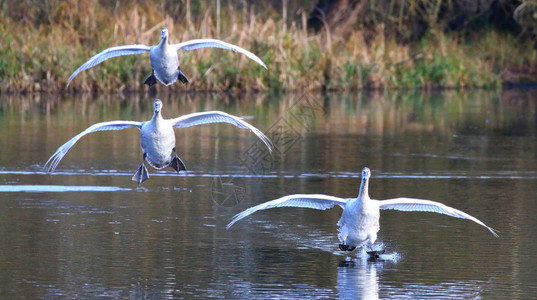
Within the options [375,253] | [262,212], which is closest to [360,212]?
[375,253]

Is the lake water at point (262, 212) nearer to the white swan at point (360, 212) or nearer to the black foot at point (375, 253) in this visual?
the black foot at point (375, 253)

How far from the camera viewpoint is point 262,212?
1398cm

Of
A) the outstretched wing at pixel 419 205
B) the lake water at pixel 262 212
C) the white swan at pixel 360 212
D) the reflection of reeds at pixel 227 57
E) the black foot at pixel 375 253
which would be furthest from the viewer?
the reflection of reeds at pixel 227 57

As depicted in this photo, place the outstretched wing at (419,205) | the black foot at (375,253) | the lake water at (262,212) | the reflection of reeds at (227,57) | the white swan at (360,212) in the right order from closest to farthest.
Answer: the lake water at (262,212), the white swan at (360,212), the outstretched wing at (419,205), the black foot at (375,253), the reflection of reeds at (227,57)

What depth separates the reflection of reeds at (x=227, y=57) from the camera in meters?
32.2

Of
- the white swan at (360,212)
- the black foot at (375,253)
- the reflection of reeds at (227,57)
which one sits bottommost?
the black foot at (375,253)

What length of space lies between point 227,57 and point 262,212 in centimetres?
1958

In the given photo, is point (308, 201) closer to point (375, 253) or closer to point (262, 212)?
point (375, 253)

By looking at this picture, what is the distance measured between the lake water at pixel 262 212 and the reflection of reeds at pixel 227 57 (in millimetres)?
6480

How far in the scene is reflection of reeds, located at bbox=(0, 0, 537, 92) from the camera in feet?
105

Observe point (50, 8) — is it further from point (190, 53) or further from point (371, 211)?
point (371, 211)

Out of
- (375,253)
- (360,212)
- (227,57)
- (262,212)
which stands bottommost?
(375,253)

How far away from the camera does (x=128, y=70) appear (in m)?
32.3

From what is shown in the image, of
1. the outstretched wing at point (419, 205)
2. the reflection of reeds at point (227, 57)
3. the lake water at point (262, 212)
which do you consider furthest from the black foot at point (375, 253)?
Answer: the reflection of reeds at point (227, 57)
